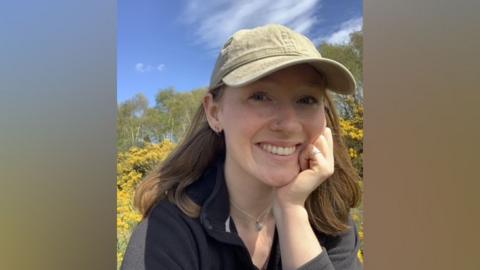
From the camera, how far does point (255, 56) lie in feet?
2.53

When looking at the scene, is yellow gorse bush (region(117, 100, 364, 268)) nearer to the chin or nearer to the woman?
the woman

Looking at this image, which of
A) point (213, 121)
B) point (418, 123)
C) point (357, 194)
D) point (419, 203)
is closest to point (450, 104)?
point (418, 123)

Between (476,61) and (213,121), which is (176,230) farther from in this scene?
(476,61)

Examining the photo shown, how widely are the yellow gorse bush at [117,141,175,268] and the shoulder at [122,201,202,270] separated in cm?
38

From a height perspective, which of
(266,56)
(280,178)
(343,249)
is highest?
(266,56)

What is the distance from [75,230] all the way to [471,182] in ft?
2.96

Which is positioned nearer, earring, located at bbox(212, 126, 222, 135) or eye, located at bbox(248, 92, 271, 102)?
eye, located at bbox(248, 92, 271, 102)

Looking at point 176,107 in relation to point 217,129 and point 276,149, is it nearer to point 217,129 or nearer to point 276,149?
point 217,129

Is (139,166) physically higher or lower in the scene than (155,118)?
lower

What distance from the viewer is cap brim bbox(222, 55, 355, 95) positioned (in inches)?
28.4

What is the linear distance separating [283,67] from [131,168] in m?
0.73

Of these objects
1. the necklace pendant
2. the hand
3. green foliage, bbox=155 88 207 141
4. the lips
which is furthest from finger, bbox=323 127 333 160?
green foliage, bbox=155 88 207 141

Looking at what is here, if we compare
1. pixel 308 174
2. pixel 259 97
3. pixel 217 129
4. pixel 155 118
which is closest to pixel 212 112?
pixel 217 129

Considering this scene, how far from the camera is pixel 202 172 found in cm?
95
